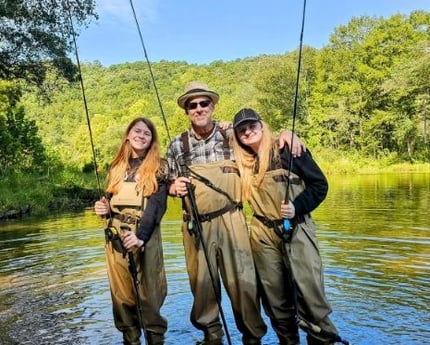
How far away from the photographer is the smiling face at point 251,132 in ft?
15.0

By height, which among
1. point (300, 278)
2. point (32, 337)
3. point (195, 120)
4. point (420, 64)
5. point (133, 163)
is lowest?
point (32, 337)

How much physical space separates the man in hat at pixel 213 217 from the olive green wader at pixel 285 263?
142 millimetres

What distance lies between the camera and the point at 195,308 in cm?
490

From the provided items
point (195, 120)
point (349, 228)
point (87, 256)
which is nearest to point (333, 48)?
point (349, 228)

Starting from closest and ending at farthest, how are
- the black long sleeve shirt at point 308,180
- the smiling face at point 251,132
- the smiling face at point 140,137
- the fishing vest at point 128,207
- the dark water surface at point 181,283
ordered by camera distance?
the black long sleeve shirt at point 308,180 < the smiling face at point 251,132 < the fishing vest at point 128,207 < the smiling face at point 140,137 < the dark water surface at point 181,283

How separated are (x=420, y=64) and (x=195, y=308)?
43.0 metres

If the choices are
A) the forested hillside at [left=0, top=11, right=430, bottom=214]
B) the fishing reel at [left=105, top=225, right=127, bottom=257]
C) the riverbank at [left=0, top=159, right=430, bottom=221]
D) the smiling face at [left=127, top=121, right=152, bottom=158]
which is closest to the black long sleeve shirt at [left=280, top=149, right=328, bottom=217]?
the smiling face at [left=127, top=121, right=152, bottom=158]

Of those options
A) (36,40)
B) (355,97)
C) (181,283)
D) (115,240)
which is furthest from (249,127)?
(355,97)

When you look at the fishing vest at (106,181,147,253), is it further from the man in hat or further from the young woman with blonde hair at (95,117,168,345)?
the man in hat

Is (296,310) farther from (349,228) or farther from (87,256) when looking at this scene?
(349,228)

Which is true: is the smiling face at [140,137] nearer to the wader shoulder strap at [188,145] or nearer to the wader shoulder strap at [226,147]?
the wader shoulder strap at [188,145]

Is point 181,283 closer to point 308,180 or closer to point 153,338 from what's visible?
point 153,338

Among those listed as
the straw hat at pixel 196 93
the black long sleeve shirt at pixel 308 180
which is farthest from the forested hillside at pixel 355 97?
the black long sleeve shirt at pixel 308 180

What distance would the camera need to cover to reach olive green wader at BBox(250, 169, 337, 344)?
14.7 ft
